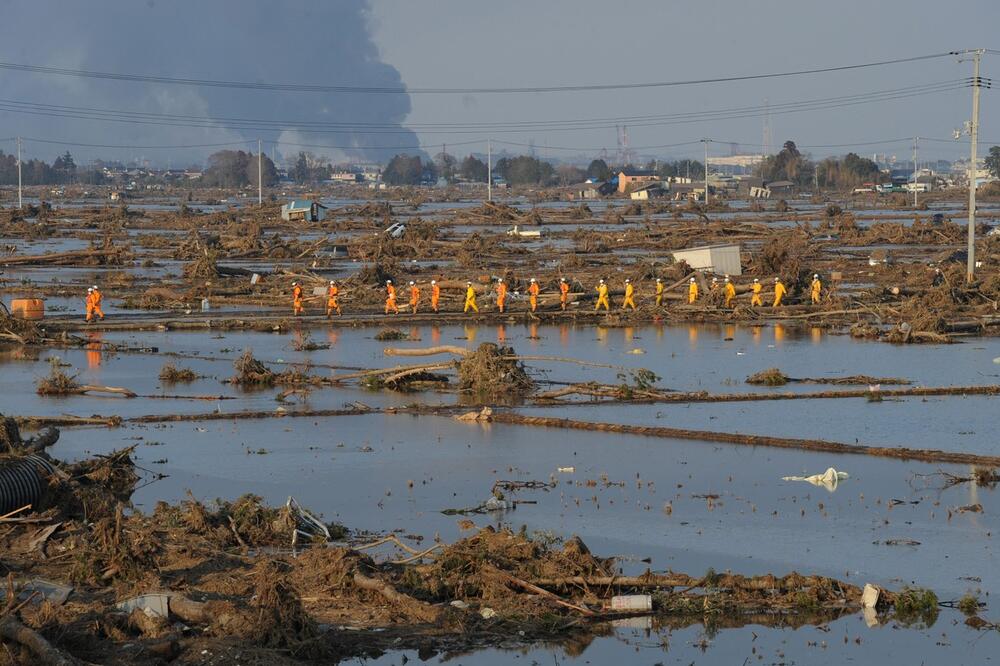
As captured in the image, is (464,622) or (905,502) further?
(905,502)

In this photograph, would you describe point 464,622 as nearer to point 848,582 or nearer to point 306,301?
point 848,582

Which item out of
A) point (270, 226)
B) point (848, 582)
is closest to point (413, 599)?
point (848, 582)

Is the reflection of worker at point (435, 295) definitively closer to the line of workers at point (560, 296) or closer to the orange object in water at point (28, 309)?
the line of workers at point (560, 296)

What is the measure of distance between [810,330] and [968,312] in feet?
17.9

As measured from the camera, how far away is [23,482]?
15.2 m

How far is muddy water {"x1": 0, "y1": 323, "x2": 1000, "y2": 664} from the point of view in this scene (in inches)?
509

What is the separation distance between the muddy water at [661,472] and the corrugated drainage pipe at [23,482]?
1587 mm

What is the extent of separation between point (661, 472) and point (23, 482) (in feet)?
27.1

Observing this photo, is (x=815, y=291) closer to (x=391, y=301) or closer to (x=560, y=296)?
(x=560, y=296)

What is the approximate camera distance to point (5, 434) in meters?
16.2

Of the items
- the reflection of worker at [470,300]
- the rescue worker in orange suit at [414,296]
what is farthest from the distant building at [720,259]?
the rescue worker in orange suit at [414,296]

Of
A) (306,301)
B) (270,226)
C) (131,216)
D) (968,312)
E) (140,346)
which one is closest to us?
(140,346)

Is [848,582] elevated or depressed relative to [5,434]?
depressed

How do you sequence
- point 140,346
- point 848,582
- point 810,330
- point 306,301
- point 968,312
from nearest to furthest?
point 848,582, point 140,346, point 810,330, point 968,312, point 306,301
